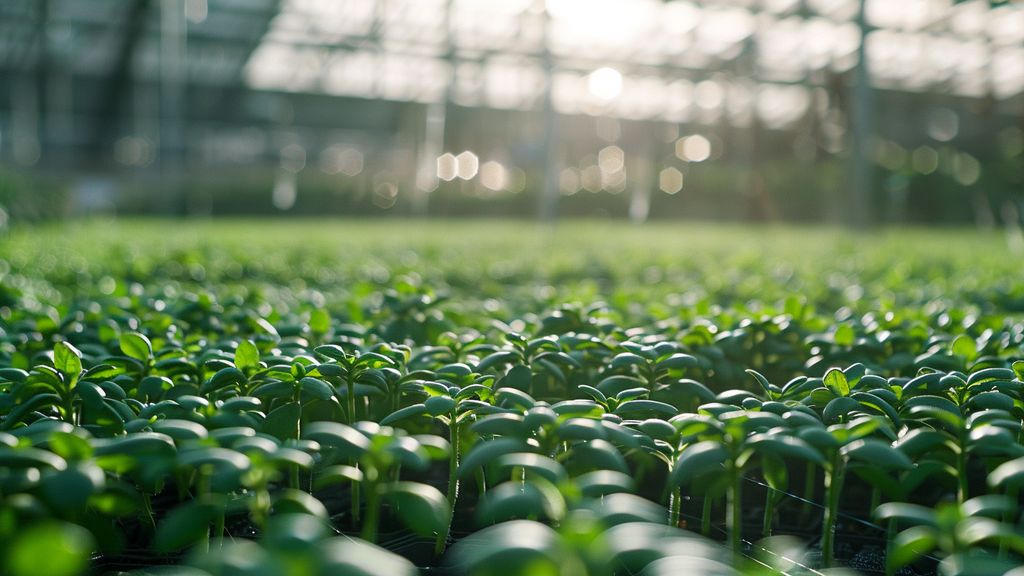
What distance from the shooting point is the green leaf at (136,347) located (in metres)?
1.77

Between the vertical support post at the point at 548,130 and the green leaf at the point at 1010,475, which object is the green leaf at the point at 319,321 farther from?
the vertical support post at the point at 548,130

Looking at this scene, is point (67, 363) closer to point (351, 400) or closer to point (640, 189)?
point (351, 400)

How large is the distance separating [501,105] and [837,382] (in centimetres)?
3376

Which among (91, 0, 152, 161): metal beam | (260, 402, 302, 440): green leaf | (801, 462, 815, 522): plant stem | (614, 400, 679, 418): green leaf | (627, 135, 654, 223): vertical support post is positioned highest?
(91, 0, 152, 161): metal beam

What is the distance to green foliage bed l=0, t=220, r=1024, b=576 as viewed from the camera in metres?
0.92

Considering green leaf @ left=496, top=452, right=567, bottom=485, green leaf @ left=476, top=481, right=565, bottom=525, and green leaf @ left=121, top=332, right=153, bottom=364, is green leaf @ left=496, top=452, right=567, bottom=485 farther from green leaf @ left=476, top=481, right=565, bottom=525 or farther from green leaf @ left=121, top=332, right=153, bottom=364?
green leaf @ left=121, top=332, right=153, bottom=364

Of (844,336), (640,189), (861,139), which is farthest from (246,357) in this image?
(640,189)

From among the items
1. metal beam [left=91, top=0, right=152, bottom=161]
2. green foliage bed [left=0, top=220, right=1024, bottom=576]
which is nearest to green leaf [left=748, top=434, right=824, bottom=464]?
green foliage bed [left=0, top=220, right=1024, bottom=576]

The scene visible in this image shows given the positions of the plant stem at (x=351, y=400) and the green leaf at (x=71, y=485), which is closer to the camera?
the green leaf at (x=71, y=485)

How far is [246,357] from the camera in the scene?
1.62 metres

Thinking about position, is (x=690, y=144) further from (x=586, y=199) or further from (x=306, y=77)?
(x=306, y=77)

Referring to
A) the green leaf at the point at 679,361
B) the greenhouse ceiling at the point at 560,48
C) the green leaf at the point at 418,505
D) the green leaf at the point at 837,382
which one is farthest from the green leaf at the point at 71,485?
the greenhouse ceiling at the point at 560,48

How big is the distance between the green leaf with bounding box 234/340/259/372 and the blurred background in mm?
13720

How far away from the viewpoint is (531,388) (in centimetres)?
183
